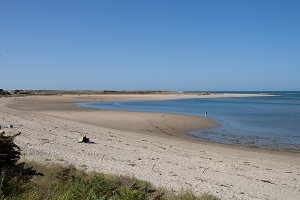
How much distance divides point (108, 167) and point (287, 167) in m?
6.66

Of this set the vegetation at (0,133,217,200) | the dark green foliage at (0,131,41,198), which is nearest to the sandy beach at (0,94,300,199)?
the vegetation at (0,133,217,200)

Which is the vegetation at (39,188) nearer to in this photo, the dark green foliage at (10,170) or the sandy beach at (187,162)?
the dark green foliage at (10,170)

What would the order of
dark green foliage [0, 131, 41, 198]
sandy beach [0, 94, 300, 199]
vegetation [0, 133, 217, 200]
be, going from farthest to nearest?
sandy beach [0, 94, 300, 199], dark green foliage [0, 131, 41, 198], vegetation [0, 133, 217, 200]

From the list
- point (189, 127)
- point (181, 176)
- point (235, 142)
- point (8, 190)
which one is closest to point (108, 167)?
point (181, 176)

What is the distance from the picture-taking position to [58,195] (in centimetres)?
457

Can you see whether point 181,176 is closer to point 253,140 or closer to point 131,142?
point 131,142

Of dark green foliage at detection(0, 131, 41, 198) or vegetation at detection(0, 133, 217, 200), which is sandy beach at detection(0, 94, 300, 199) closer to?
→ vegetation at detection(0, 133, 217, 200)

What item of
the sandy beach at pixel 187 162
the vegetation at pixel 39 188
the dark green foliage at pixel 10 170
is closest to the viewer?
the vegetation at pixel 39 188

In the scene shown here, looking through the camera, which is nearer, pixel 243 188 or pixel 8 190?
pixel 8 190

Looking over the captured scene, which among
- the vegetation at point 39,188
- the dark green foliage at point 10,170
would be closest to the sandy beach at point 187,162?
the vegetation at point 39,188

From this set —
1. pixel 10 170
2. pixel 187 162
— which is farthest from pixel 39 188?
pixel 187 162

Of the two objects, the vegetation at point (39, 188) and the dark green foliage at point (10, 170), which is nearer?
the vegetation at point (39, 188)

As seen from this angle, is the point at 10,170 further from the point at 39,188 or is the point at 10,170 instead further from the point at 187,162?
the point at 187,162

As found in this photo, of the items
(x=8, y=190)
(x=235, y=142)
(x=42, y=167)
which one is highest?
(x=8, y=190)
